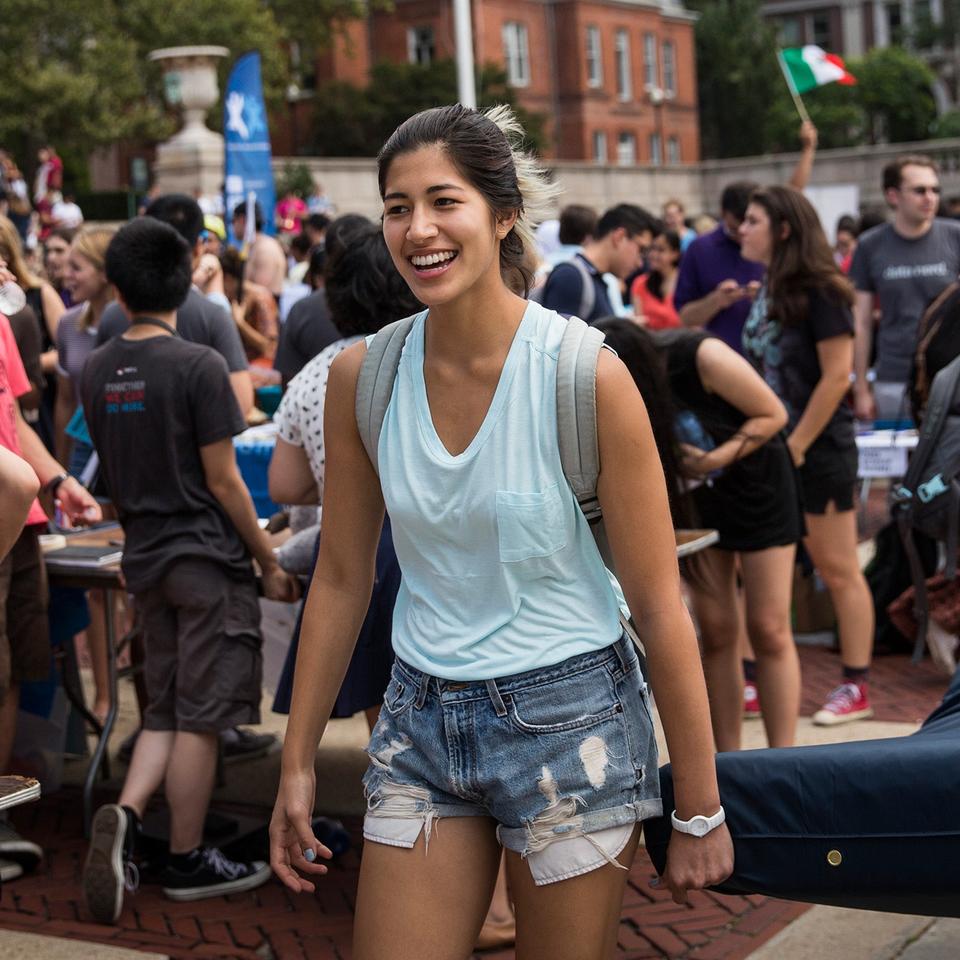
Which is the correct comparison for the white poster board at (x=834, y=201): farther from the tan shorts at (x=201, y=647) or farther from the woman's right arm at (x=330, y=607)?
the woman's right arm at (x=330, y=607)

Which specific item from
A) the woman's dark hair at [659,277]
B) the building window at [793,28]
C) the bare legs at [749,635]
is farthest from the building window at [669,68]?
the bare legs at [749,635]

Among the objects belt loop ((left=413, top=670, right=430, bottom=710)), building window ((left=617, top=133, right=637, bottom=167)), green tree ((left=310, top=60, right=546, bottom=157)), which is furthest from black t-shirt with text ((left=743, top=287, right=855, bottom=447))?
building window ((left=617, top=133, right=637, bottom=167))

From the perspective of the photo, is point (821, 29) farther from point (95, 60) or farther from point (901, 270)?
point (901, 270)

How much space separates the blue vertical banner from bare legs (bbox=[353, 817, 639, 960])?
11.4 m

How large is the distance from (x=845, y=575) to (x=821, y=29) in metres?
87.7

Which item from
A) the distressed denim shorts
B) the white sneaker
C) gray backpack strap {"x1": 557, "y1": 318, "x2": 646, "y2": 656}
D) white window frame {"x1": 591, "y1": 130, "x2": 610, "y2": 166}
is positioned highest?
white window frame {"x1": 591, "y1": 130, "x2": 610, "y2": 166}

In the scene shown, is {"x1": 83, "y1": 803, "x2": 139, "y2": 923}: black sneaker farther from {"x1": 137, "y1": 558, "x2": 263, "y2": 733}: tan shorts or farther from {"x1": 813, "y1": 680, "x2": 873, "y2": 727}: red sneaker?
{"x1": 813, "y1": 680, "x2": 873, "y2": 727}: red sneaker

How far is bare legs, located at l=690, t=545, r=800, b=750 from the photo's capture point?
17.9 ft

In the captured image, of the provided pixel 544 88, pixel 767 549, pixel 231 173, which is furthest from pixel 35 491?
pixel 544 88

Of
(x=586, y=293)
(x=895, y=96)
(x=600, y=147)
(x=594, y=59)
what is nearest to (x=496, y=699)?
(x=586, y=293)

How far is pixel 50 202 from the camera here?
26.8 metres

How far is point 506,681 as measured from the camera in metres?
2.61

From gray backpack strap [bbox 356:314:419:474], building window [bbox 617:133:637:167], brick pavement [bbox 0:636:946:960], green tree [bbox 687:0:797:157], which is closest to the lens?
gray backpack strap [bbox 356:314:419:474]

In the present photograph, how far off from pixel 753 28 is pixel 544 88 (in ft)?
54.4
